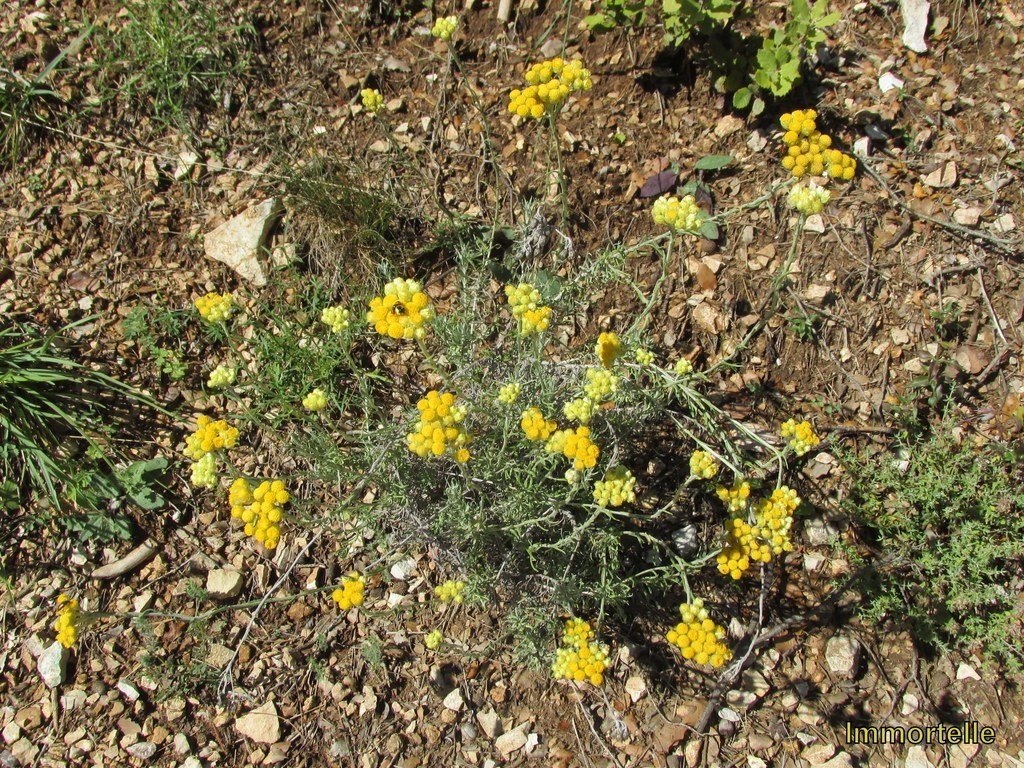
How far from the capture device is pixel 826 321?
12.3ft

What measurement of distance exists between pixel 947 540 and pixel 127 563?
3719 millimetres

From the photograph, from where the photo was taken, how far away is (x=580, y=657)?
2666 millimetres

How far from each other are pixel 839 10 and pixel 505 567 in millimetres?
3693

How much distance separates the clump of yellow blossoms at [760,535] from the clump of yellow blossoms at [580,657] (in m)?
0.55

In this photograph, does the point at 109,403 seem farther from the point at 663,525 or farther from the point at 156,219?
the point at 663,525

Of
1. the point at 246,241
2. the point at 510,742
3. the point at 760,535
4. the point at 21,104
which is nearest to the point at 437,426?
the point at 760,535

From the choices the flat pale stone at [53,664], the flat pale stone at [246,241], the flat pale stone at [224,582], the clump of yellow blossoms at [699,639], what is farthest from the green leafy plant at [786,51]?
the flat pale stone at [53,664]

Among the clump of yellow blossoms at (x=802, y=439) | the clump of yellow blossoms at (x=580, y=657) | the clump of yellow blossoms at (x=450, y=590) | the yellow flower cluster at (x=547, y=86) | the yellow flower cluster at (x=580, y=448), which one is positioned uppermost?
the yellow flower cluster at (x=547, y=86)

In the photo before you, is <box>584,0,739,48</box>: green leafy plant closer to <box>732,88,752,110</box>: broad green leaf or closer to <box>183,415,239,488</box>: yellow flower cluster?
<box>732,88,752,110</box>: broad green leaf

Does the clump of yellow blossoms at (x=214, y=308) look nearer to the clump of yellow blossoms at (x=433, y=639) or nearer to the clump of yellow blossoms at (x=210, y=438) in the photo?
the clump of yellow blossoms at (x=210, y=438)

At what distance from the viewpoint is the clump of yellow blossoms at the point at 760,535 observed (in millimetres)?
2721

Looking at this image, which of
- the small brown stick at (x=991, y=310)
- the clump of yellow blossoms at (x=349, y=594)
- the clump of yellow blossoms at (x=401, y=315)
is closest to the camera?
the clump of yellow blossoms at (x=401, y=315)

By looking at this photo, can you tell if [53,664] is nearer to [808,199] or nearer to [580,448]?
[580,448]

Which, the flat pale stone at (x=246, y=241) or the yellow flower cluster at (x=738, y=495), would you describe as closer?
the yellow flower cluster at (x=738, y=495)
